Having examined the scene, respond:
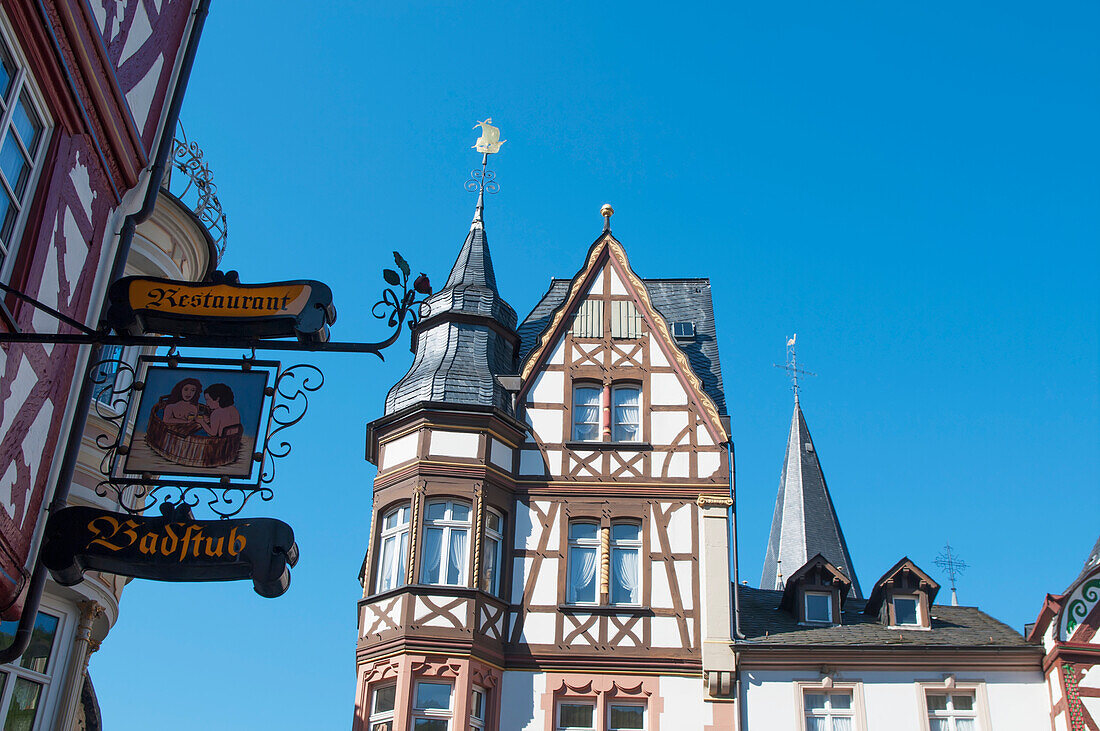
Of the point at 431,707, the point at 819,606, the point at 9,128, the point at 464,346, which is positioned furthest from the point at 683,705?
the point at 9,128

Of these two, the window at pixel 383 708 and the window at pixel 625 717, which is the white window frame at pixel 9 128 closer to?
the window at pixel 383 708

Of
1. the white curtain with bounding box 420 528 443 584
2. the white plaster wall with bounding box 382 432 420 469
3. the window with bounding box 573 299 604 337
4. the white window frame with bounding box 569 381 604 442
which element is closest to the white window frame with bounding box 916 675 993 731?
the white window frame with bounding box 569 381 604 442

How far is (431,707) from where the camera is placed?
723 inches

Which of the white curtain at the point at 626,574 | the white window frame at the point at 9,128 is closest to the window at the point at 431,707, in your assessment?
the white curtain at the point at 626,574

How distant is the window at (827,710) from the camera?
18891mm

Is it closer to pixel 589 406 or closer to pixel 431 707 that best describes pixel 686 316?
pixel 589 406

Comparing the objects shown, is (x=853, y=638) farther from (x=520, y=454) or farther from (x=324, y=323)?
(x=324, y=323)

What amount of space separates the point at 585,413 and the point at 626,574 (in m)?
3.22

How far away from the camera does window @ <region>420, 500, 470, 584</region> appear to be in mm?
19359

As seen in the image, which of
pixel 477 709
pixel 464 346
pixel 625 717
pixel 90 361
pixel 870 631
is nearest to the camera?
pixel 90 361

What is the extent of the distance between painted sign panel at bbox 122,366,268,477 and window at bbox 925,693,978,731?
13893 millimetres

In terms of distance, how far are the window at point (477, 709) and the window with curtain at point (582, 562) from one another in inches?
86.8

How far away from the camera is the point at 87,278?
32.1 feet

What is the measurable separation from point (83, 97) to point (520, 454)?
12716 mm
